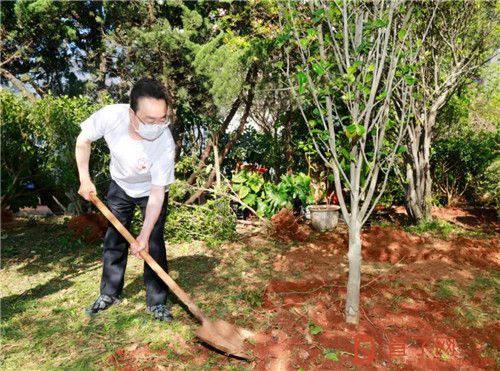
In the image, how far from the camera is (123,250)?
3.54 metres

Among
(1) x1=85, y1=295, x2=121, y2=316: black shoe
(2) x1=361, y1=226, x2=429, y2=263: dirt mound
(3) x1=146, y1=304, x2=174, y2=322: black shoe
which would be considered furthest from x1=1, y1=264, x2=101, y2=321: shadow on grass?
(2) x1=361, y1=226, x2=429, y2=263: dirt mound

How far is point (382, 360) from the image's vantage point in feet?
8.83

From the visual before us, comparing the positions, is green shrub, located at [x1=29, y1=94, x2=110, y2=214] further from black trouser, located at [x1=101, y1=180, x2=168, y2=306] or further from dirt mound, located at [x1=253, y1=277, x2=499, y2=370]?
dirt mound, located at [x1=253, y1=277, x2=499, y2=370]

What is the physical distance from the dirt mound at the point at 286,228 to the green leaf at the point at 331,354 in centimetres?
318

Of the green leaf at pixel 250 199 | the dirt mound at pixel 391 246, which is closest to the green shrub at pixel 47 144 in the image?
the green leaf at pixel 250 199

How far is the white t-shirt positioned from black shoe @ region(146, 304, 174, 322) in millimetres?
1098

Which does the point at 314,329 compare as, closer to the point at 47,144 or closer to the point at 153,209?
the point at 153,209

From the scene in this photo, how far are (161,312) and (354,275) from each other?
1.64 metres

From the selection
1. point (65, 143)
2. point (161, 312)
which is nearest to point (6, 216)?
point (65, 143)

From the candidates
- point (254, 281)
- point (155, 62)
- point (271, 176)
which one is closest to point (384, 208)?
point (271, 176)

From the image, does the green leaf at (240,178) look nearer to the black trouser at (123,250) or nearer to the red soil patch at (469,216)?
the red soil patch at (469,216)

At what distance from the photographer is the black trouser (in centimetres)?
337

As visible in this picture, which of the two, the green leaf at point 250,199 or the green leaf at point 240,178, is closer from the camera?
the green leaf at point 250,199

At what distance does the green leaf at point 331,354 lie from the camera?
2676 mm
